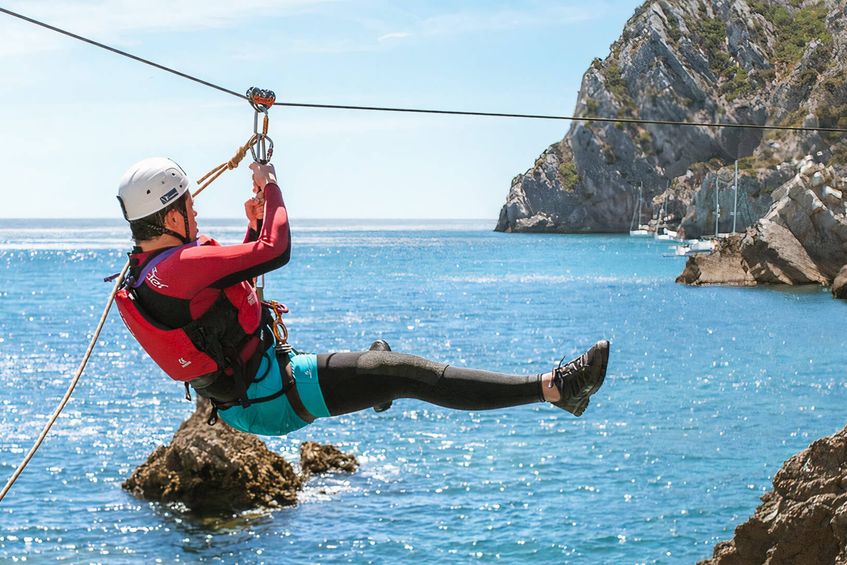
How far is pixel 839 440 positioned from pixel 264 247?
494 cm

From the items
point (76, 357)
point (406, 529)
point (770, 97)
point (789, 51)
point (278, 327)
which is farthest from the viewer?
point (789, 51)

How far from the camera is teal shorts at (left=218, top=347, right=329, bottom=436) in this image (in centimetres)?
596

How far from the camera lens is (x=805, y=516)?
25.1 feet

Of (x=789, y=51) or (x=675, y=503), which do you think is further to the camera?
(x=789, y=51)

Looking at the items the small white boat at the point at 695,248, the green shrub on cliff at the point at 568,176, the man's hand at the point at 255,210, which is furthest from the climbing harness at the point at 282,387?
the green shrub on cliff at the point at 568,176

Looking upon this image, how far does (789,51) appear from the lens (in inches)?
6550

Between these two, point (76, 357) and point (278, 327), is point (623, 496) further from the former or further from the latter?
point (76, 357)

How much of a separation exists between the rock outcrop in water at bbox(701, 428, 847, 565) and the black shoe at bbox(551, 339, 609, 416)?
2.76 meters

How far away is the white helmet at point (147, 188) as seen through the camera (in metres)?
5.73

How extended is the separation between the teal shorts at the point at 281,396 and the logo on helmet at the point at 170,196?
3.57 ft

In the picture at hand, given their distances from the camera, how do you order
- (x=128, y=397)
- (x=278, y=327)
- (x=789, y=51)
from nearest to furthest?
1. (x=278, y=327)
2. (x=128, y=397)
3. (x=789, y=51)

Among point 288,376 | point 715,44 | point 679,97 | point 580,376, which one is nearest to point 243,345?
point 288,376

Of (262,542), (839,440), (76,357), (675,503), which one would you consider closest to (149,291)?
(839,440)

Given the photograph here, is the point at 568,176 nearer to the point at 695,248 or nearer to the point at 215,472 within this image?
the point at 695,248
